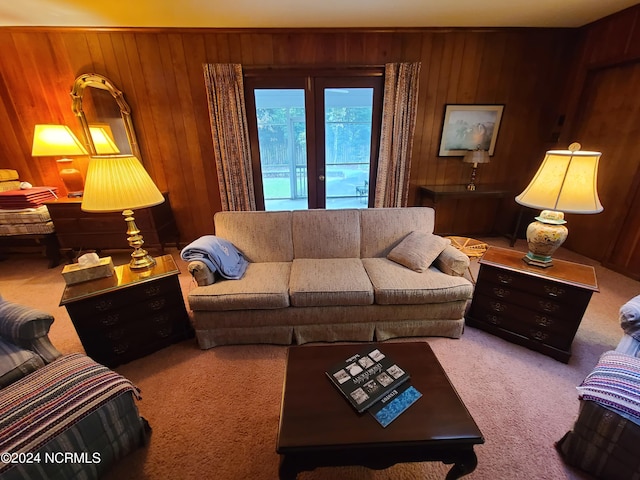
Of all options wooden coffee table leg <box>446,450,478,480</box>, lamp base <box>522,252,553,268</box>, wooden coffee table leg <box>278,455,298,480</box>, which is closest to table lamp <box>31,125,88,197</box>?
wooden coffee table leg <box>278,455,298,480</box>

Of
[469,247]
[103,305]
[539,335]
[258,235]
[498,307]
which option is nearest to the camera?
[103,305]

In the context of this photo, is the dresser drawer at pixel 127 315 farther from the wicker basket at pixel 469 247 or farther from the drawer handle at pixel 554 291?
the wicker basket at pixel 469 247

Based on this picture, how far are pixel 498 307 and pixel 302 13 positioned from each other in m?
3.25

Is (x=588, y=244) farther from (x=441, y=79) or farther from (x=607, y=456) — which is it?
(x=607, y=456)

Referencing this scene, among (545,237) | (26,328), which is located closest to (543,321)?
(545,237)

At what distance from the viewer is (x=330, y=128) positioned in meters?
3.54

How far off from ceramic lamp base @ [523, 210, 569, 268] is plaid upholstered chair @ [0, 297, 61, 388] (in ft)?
9.48

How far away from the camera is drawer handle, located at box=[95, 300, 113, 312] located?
167 cm

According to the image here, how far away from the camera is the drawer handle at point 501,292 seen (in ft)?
6.39

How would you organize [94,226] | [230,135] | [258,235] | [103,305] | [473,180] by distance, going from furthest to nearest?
[473,180] < [230,135] < [94,226] < [258,235] < [103,305]

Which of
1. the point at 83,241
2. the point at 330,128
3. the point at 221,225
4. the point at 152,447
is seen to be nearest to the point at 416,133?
the point at 330,128

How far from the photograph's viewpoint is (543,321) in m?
1.85

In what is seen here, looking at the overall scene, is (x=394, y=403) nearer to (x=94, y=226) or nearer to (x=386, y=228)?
(x=386, y=228)

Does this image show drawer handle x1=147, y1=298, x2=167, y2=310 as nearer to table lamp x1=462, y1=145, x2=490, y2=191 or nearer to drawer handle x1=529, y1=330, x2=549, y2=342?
drawer handle x1=529, y1=330, x2=549, y2=342
